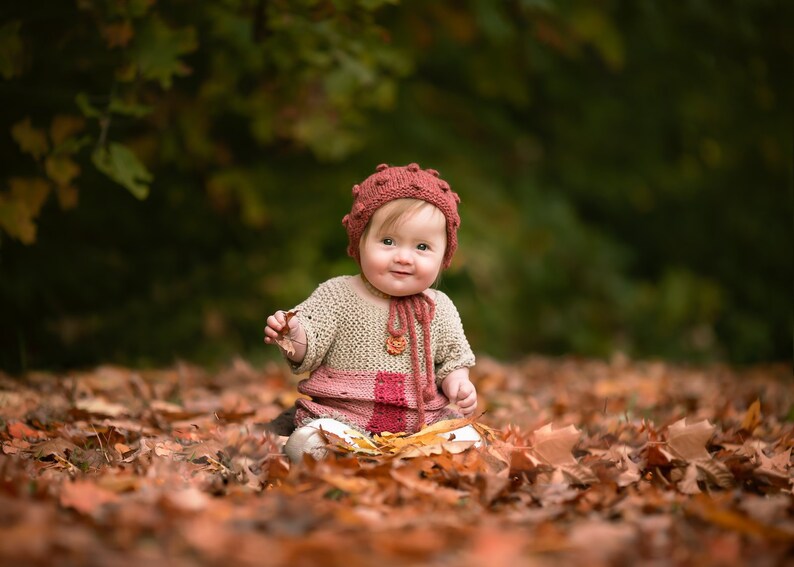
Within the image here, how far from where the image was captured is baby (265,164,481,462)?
8.80 feet

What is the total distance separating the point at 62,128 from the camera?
358cm

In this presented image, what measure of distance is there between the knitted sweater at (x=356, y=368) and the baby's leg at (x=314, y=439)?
0.07 m

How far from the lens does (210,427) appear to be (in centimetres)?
308

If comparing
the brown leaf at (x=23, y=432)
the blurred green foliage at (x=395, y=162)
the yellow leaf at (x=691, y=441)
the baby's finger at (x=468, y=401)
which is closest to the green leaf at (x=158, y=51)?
the blurred green foliage at (x=395, y=162)

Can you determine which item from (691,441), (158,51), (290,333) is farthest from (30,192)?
(691,441)

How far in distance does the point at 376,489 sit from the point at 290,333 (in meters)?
0.65

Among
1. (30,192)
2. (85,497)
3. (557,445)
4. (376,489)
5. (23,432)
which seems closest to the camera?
(85,497)

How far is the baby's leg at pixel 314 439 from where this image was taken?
8.33 feet

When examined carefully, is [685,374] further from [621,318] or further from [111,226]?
[111,226]

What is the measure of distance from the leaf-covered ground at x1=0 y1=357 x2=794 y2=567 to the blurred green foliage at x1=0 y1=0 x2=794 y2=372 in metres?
1.16

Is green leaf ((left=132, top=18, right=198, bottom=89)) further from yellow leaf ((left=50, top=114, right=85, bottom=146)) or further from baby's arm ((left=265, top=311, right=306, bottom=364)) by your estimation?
baby's arm ((left=265, top=311, right=306, bottom=364))

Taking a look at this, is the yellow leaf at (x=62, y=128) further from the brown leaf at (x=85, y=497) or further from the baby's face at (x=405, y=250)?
the brown leaf at (x=85, y=497)

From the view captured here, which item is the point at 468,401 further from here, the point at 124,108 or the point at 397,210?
the point at 124,108

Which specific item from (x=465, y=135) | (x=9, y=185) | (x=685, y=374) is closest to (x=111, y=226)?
(x=9, y=185)
